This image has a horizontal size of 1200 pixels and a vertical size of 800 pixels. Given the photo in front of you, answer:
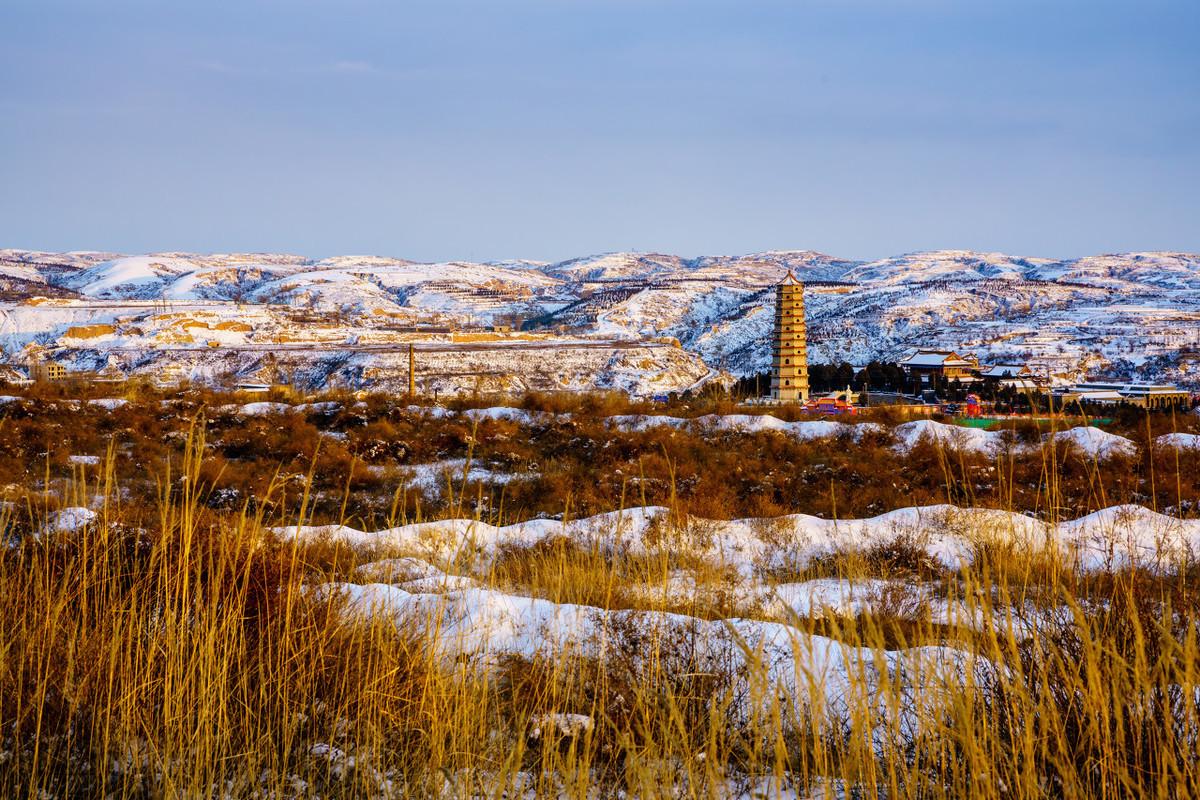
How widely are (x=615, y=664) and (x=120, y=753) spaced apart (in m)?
1.36

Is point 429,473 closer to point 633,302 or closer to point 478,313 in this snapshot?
point 633,302

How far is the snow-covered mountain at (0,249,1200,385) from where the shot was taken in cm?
6712

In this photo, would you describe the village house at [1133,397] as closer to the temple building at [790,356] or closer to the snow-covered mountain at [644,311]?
the temple building at [790,356]

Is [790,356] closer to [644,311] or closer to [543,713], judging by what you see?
[543,713]

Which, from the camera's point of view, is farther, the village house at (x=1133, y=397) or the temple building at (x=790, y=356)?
the temple building at (x=790, y=356)

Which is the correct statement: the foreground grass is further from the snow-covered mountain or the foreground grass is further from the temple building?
the snow-covered mountain

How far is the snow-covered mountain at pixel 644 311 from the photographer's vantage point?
6712 centimetres

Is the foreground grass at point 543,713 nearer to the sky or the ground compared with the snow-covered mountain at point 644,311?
nearer to the ground

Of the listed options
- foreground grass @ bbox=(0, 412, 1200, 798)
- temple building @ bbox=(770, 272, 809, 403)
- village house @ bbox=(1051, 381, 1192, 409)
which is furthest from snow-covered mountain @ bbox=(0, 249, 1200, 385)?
foreground grass @ bbox=(0, 412, 1200, 798)

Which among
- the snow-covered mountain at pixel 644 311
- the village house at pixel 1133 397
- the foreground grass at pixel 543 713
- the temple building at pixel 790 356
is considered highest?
the snow-covered mountain at pixel 644 311

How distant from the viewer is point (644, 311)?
382ft

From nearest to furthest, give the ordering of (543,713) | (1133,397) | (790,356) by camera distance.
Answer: (543,713)
(1133,397)
(790,356)

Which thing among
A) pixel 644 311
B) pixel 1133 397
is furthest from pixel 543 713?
pixel 644 311

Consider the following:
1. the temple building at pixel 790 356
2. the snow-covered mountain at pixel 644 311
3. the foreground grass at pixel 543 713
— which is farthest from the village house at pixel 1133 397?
the snow-covered mountain at pixel 644 311
